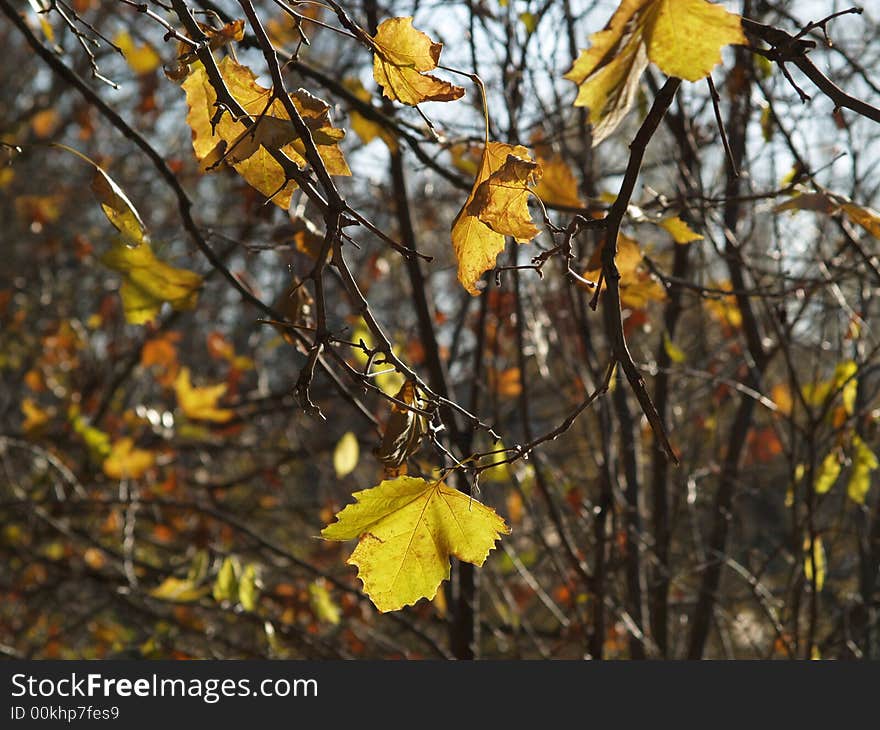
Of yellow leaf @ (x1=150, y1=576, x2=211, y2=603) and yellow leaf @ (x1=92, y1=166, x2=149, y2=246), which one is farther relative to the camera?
yellow leaf @ (x1=150, y1=576, x2=211, y2=603)

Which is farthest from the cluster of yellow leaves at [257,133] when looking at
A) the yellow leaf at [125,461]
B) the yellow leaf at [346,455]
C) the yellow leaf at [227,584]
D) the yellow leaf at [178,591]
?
the yellow leaf at [125,461]

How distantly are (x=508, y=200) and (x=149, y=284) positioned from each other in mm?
696

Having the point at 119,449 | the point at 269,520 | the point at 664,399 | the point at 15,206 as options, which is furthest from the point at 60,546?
the point at 664,399

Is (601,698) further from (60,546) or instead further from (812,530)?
(60,546)

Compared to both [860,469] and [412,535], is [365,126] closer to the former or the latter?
[412,535]

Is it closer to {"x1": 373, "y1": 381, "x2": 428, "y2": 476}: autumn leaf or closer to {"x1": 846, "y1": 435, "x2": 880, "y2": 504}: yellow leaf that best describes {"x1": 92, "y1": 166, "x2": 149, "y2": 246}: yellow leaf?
{"x1": 373, "y1": 381, "x2": 428, "y2": 476}: autumn leaf

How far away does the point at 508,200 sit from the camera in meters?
0.80

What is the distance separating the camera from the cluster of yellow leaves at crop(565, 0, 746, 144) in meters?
0.68

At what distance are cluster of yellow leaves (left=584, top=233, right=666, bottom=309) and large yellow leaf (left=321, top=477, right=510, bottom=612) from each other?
1.42 feet

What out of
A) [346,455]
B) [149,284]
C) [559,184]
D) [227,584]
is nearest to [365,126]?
[559,184]

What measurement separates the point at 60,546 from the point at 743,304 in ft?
10.4

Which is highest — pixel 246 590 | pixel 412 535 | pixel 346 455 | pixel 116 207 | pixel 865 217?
pixel 346 455

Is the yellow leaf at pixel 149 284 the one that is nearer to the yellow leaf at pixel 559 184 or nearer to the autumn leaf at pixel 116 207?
the autumn leaf at pixel 116 207

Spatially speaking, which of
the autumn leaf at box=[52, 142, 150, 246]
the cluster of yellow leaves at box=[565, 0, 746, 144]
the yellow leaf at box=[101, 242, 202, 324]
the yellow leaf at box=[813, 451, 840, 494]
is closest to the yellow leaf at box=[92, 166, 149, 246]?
the autumn leaf at box=[52, 142, 150, 246]
